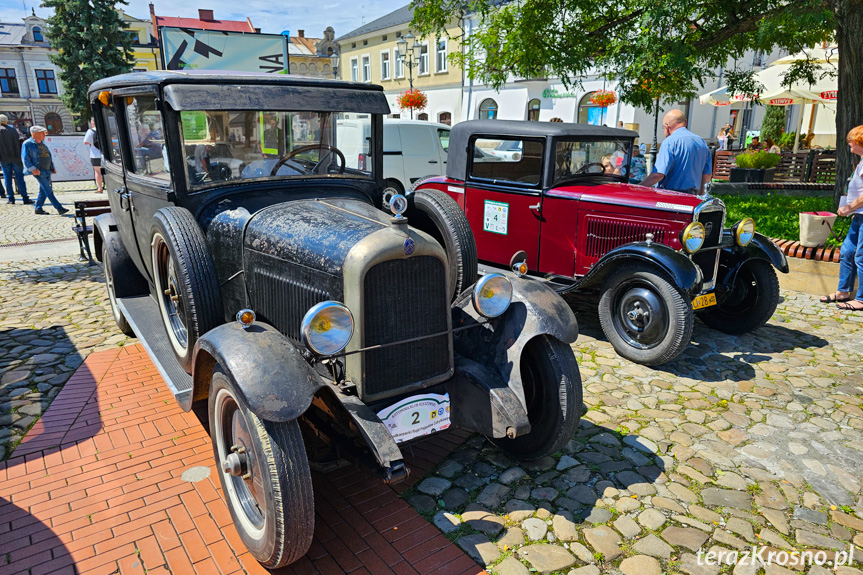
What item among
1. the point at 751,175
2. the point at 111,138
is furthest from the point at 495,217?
the point at 751,175

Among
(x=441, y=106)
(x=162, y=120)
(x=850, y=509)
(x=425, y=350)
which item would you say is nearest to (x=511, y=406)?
(x=425, y=350)

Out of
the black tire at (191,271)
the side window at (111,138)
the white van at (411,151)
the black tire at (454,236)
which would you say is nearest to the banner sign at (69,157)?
the white van at (411,151)

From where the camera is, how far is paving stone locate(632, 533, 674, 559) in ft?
8.45

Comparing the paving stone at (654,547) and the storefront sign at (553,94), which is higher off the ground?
the storefront sign at (553,94)

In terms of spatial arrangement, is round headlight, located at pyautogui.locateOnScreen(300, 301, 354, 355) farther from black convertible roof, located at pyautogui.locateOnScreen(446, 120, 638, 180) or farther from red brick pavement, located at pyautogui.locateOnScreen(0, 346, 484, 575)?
black convertible roof, located at pyautogui.locateOnScreen(446, 120, 638, 180)

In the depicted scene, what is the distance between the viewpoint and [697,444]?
347cm

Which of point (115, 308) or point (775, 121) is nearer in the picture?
point (115, 308)

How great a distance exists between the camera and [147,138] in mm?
3867

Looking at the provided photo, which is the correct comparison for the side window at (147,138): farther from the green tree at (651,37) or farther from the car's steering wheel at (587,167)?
the green tree at (651,37)

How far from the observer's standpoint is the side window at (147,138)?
3564 millimetres

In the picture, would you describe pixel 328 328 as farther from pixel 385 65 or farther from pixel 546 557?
pixel 385 65

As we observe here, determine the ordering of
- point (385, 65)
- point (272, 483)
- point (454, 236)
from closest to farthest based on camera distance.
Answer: point (272, 483) → point (454, 236) → point (385, 65)

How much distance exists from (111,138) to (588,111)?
74.1 ft

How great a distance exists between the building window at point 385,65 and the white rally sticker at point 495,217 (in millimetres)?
30902
